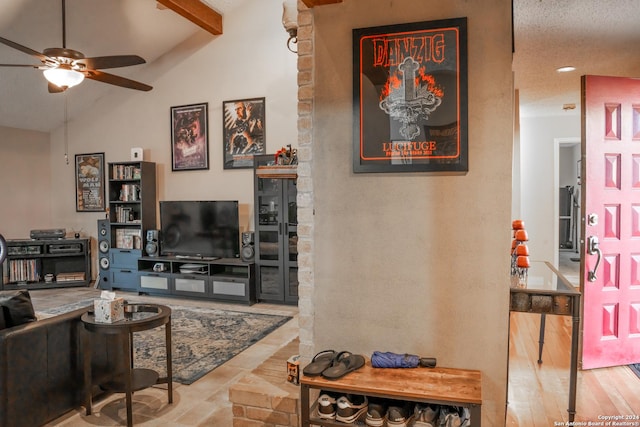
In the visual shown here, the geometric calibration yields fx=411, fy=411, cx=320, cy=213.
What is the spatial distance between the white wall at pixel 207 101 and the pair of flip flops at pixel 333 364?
3.86 meters

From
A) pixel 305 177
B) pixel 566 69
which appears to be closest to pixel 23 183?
pixel 305 177

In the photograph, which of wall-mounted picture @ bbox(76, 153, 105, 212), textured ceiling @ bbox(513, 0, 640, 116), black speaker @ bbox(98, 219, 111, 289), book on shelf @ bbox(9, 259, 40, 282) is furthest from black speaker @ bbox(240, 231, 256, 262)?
textured ceiling @ bbox(513, 0, 640, 116)

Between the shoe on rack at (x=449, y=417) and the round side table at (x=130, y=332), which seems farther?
the round side table at (x=130, y=332)

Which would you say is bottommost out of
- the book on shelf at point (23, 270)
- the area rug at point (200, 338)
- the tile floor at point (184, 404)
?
the tile floor at point (184, 404)

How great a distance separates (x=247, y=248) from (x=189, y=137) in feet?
6.52

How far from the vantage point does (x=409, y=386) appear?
173cm

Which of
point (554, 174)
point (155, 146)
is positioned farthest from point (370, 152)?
point (155, 146)

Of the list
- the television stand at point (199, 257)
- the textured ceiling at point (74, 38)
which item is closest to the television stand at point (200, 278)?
the television stand at point (199, 257)

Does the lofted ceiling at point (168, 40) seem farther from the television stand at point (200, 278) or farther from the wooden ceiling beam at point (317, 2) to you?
the television stand at point (200, 278)

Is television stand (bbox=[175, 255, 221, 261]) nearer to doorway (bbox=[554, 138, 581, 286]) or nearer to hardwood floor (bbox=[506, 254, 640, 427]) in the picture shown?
hardwood floor (bbox=[506, 254, 640, 427])

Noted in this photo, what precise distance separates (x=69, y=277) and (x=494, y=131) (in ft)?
22.2

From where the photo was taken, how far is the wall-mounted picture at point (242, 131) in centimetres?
570

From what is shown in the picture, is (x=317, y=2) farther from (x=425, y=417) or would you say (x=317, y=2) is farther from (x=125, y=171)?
(x=125, y=171)

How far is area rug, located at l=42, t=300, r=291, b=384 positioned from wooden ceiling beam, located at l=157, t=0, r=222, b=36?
3.68 m
